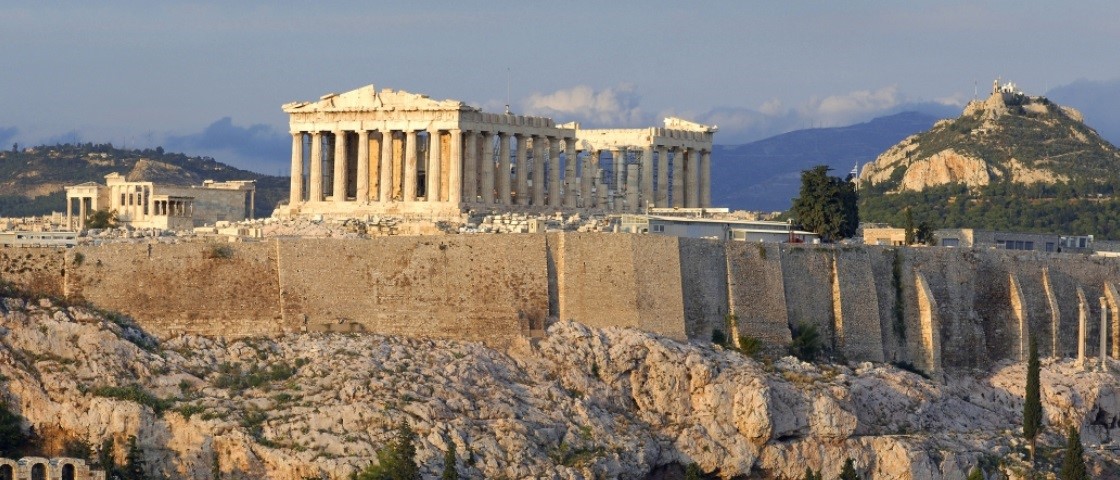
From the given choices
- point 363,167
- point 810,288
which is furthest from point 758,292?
point 363,167

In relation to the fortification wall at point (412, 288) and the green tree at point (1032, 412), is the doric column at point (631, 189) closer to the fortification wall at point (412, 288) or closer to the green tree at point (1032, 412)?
the green tree at point (1032, 412)

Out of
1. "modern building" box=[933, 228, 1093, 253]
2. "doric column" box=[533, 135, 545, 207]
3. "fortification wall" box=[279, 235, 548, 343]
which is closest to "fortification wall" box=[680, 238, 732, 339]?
"fortification wall" box=[279, 235, 548, 343]

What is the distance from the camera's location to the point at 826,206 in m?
100

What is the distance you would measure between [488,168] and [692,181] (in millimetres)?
13573

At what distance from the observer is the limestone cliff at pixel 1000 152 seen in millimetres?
138500

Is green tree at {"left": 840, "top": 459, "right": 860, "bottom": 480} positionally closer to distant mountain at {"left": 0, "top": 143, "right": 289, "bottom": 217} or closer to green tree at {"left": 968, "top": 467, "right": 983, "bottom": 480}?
green tree at {"left": 968, "top": 467, "right": 983, "bottom": 480}

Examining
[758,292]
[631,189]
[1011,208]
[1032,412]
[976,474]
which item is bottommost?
[976,474]

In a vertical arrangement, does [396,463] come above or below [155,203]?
below

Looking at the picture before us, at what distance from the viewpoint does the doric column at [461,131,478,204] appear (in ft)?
320

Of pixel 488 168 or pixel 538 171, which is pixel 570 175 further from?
pixel 488 168

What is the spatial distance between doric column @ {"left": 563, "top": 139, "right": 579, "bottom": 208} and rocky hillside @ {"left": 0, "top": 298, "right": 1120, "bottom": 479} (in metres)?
19.4

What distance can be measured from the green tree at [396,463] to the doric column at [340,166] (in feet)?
84.2

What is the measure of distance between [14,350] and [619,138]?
38132 millimetres

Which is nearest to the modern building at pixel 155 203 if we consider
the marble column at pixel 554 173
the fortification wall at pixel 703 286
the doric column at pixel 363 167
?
the doric column at pixel 363 167
